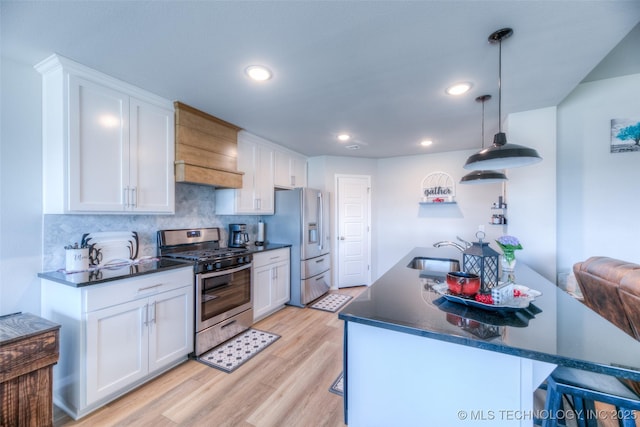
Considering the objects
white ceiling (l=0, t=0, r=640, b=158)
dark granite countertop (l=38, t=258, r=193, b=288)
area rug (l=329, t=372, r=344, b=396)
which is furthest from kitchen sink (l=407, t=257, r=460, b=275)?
dark granite countertop (l=38, t=258, r=193, b=288)

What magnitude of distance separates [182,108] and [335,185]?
2695mm

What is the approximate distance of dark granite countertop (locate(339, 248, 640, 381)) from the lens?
78cm

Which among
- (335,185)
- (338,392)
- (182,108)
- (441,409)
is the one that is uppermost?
(182,108)

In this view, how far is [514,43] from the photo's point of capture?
1569 mm

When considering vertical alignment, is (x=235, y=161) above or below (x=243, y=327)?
above

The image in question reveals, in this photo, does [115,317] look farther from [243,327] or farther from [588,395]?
[588,395]

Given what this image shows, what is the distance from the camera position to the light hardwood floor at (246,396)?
5.48 ft

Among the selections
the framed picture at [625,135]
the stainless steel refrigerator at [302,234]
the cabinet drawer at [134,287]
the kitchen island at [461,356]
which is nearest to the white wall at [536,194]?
the framed picture at [625,135]

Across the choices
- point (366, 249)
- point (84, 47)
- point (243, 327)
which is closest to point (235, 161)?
point (84, 47)

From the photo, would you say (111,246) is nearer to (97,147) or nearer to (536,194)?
(97,147)

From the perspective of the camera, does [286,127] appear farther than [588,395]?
Yes

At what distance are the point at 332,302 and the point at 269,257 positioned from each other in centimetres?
126

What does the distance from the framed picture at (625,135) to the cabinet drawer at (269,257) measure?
3.63 metres

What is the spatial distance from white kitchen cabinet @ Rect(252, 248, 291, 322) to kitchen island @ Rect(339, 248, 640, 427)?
2.05 m
